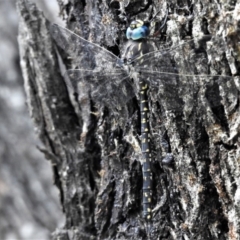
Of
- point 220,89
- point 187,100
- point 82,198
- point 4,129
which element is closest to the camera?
point 220,89

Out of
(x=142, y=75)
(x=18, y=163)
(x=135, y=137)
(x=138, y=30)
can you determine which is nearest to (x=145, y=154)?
(x=135, y=137)

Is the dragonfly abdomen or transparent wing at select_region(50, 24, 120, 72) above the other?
transparent wing at select_region(50, 24, 120, 72)

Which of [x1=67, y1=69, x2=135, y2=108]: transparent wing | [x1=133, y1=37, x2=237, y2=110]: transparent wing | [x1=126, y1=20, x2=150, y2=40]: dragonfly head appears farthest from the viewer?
[x1=67, y1=69, x2=135, y2=108]: transparent wing

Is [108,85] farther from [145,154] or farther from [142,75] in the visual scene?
[145,154]

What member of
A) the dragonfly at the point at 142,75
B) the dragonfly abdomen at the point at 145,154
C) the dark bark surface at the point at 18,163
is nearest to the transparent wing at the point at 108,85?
the dragonfly at the point at 142,75

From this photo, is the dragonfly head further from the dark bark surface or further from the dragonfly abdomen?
the dark bark surface

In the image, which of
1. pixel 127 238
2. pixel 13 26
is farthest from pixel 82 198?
pixel 13 26

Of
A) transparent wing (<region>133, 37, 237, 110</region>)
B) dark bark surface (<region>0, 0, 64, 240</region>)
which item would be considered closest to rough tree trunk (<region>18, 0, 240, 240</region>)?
transparent wing (<region>133, 37, 237, 110</region>)

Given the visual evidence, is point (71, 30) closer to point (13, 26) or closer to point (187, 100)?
point (187, 100)
